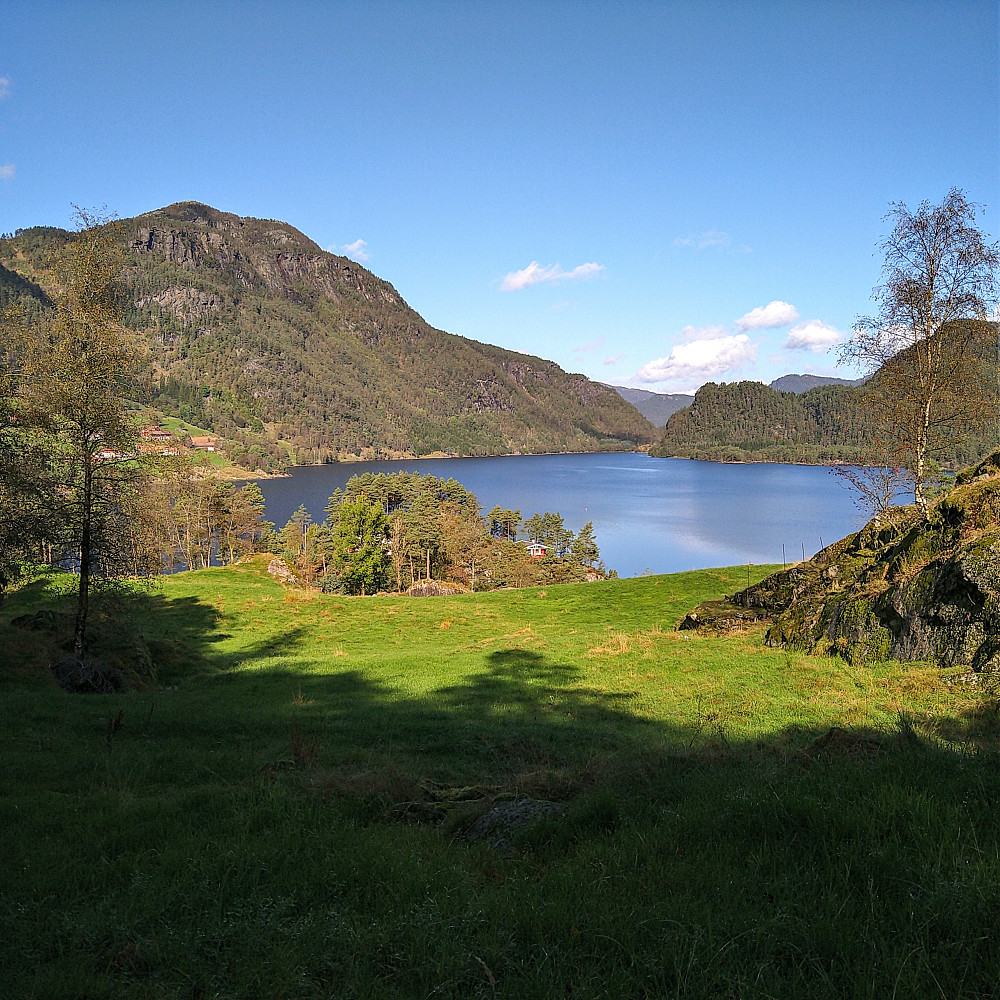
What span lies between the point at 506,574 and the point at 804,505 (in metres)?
86.5

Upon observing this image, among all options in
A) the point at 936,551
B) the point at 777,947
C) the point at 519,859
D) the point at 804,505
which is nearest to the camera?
the point at 777,947

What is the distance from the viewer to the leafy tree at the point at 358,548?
2544 inches

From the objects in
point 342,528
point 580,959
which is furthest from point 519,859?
point 342,528

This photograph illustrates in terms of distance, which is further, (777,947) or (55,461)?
(55,461)

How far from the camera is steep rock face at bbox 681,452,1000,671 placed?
33.3 feet

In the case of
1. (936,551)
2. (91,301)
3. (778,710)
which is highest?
(91,301)

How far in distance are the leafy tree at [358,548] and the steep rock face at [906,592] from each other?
49737 millimetres

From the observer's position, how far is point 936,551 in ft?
41.6

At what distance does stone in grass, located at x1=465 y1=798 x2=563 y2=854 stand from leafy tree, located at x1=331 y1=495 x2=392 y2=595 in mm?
60209

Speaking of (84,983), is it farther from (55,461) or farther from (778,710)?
(55,461)

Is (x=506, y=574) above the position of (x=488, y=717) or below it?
below

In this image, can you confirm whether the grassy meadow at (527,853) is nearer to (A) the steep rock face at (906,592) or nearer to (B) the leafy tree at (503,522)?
(A) the steep rock face at (906,592)

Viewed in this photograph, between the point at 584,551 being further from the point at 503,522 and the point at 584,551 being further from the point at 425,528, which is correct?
the point at 425,528

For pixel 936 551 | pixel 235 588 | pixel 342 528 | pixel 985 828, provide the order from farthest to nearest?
pixel 342 528
pixel 235 588
pixel 936 551
pixel 985 828
